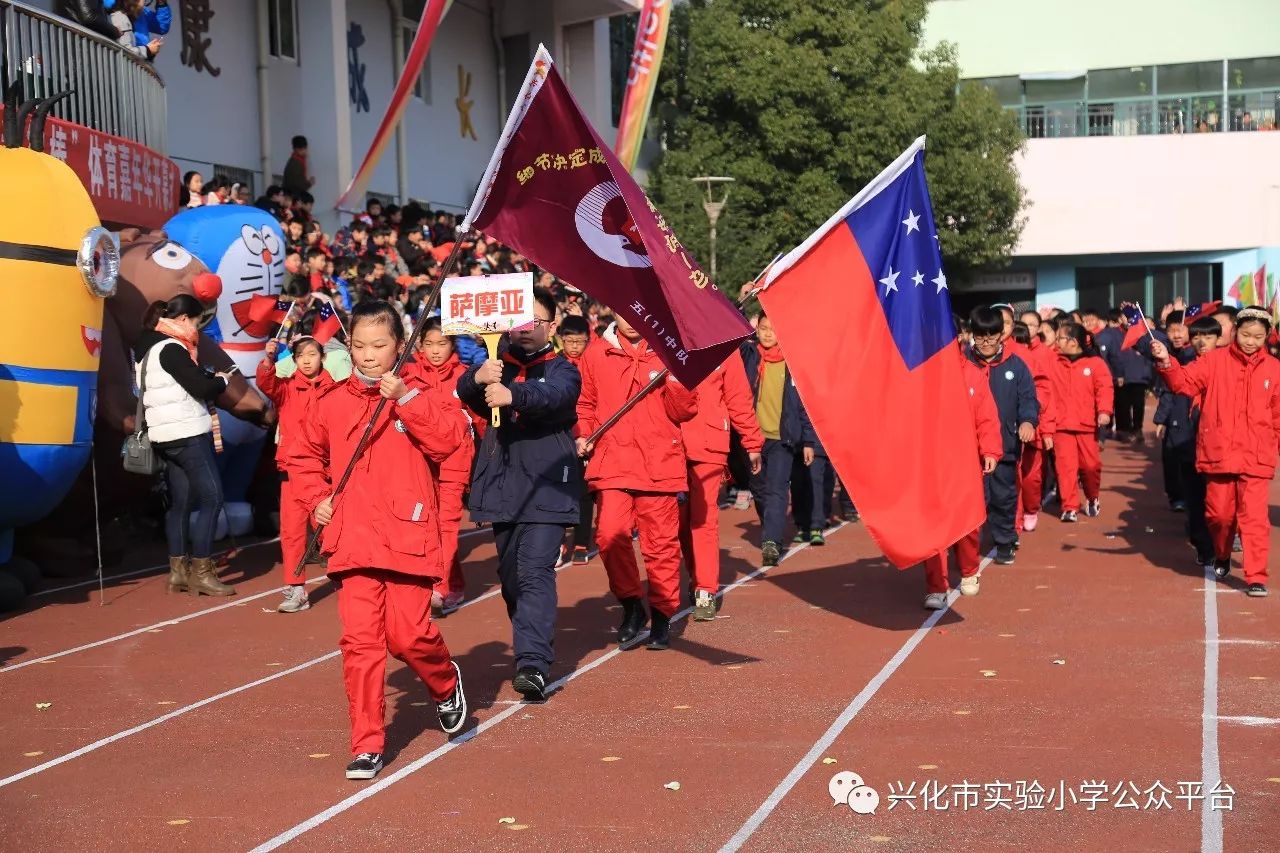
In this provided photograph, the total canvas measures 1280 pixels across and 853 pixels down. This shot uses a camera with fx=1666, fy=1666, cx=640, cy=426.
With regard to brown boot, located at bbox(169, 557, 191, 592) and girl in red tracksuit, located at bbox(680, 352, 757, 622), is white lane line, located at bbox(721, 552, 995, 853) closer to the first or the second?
girl in red tracksuit, located at bbox(680, 352, 757, 622)

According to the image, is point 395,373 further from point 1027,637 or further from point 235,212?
point 235,212

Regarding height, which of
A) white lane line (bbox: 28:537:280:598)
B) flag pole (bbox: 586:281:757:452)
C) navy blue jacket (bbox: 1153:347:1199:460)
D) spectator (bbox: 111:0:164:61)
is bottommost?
white lane line (bbox: 28:537:280:598)

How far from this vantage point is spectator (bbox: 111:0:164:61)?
15.9 metres

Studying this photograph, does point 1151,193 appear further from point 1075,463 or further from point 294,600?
point 294,600

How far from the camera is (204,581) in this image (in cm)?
1166

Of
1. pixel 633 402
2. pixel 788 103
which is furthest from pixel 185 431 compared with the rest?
pixel 788 103

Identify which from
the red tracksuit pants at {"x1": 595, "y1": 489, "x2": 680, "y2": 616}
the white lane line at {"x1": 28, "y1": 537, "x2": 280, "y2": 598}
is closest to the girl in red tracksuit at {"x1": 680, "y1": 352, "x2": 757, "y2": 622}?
the red tracksuit pants at {"x1": 595, "y1": 489, "x2": 680, "y2": 616}

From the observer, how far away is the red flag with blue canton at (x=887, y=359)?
350 inches

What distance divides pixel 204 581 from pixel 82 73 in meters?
4.94

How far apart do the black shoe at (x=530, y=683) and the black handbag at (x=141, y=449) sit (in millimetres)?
4580

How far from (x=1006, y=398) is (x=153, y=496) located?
7373 mm

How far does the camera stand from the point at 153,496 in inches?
576

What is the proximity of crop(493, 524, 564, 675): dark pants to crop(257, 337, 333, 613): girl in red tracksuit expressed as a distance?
3086 millimetres

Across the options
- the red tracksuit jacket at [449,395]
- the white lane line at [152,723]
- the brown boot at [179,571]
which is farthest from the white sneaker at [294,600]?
the white lane line at [152,723]
